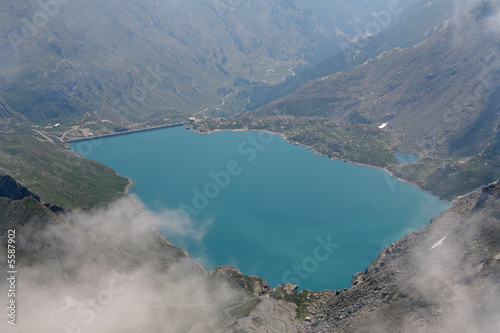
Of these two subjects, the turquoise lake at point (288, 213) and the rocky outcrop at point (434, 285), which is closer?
the rocky outcrop at point (434, 285)

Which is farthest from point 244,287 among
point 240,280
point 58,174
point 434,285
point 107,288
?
point 58,174

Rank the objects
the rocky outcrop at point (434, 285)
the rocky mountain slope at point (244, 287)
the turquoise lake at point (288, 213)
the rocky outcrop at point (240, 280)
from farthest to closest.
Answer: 1. the turquoise lake at point (288, 213)
2. the rocky outcrop at point (240, 280)
3. the rocky mountain slope at point (244, 287)
4. the rocky outcrop at point (434, 285)

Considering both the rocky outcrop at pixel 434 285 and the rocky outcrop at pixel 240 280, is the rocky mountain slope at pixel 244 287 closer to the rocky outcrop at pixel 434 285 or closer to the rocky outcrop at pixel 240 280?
the rocky outcrop at pixel 434 285

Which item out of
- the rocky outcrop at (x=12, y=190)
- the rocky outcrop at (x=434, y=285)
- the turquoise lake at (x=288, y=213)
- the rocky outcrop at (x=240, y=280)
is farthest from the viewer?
the turquoise lake at (x=288, y=213)

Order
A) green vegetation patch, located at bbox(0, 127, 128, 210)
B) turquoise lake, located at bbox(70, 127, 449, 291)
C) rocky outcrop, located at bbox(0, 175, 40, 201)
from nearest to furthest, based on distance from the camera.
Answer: rocky outcrop, located at bbox(0, 175, 40, 201) < turquoise lake, located at bbox(70, 127, 449, 291) < green vegetation patch, located at bbox(0, 127, 128, 210)

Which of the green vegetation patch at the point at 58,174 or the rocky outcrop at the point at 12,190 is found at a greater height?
the green vegetation patch at the point at 58,174

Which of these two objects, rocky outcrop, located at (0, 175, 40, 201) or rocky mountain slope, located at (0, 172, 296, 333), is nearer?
rocky mountain slope, located at (0, 172, 296, 333)

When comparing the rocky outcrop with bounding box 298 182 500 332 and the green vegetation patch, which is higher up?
the green vegetation patch

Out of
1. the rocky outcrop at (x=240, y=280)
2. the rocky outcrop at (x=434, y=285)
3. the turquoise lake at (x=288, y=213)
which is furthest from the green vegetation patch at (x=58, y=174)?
the rocky outcrop at (x=434, y=285)

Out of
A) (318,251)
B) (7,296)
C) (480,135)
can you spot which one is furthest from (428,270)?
(480,135)

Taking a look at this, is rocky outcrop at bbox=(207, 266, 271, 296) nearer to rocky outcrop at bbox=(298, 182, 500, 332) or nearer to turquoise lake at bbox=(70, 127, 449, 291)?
turquoise lake at bbox=(70, 127, 449, 291)

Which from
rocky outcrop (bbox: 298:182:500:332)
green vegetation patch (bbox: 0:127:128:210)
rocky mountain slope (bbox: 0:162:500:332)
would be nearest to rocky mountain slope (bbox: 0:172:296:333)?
rocky mountain slope (bbox: 0:162:500:332)
